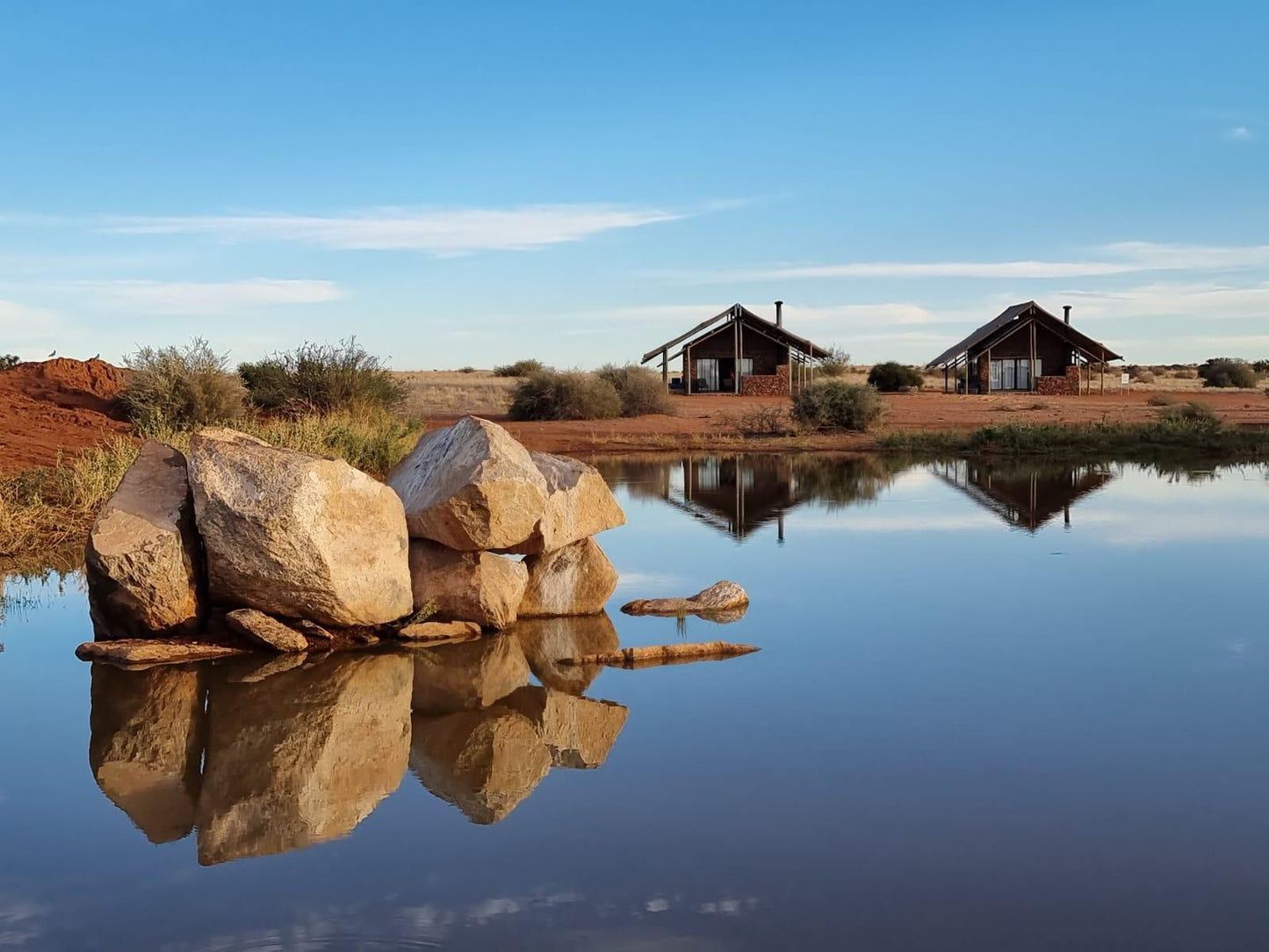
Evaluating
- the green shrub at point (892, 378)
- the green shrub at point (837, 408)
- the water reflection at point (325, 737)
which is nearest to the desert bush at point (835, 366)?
the green shrub at point (892, 378)

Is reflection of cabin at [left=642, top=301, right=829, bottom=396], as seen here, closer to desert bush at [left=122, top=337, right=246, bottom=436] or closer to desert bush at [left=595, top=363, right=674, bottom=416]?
desert bush at [left=595, top=363, right=674, bottom=416]

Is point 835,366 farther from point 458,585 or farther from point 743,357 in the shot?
point 458,585

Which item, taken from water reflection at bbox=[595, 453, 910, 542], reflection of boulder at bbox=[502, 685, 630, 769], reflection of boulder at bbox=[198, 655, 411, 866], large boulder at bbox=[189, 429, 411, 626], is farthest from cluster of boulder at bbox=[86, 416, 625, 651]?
water reflection at bbox=[595, 453, 910, 542]

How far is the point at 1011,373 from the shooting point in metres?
51.8

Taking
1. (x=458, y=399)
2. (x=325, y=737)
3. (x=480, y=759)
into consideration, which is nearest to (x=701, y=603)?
(x=480, y=759)

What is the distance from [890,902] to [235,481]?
5729 millimetres

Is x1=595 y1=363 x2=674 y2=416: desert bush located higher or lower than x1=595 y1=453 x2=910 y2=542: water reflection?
higher

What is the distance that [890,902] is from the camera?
4.96 m

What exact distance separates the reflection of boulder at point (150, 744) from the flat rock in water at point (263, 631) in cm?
53

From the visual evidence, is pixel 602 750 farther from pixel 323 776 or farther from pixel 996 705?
pixel 996 705

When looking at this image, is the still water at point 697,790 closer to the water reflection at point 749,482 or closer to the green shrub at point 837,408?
the water reflection at point 749,482

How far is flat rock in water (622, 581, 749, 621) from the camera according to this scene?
10.6 metres

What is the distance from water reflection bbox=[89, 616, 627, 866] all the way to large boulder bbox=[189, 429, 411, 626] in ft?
1.51

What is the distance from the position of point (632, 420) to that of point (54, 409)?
16.9m
